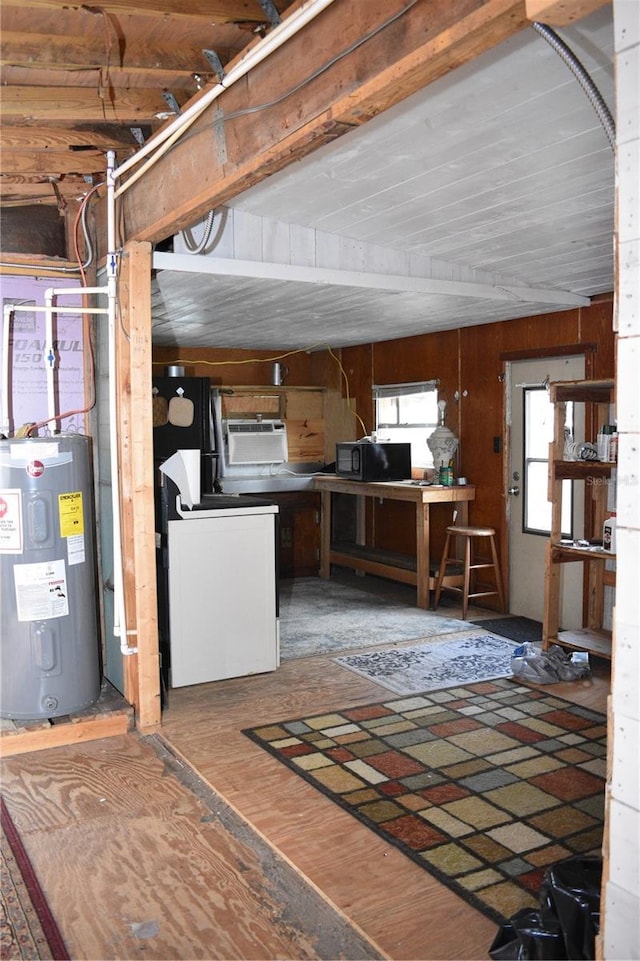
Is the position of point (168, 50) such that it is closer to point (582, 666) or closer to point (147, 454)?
point (147, 454)

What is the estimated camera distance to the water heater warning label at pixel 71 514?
11.8ft

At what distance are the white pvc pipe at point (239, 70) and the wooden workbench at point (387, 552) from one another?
3.44m

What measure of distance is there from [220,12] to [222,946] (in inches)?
104

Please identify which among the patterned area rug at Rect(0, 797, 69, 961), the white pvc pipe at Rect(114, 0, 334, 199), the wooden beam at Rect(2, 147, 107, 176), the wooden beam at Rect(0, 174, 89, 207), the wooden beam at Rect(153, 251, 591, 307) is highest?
the wooden beam at Rect(2, 147, 107, 176)

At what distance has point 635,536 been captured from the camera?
4.90 feet

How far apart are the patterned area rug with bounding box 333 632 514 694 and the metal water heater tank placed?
1.62 metres

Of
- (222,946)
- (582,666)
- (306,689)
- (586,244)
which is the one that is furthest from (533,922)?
(586,244)

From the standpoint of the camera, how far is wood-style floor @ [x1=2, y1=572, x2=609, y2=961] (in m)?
2.22

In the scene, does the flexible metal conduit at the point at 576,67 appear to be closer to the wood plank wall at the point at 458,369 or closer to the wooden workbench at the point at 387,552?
the wood plank wall at the point at 458,369

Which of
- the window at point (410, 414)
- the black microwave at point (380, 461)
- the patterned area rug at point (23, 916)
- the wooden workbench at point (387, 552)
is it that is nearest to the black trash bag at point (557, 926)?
the patterned area rug at point (23, 916)

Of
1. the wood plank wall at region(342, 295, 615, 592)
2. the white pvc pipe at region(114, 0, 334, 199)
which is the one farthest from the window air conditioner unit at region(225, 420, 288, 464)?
the white pvc pipe at region(114, 0, 334, 199)

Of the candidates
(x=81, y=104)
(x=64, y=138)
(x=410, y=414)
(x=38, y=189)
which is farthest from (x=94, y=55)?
(x=410, y=414)

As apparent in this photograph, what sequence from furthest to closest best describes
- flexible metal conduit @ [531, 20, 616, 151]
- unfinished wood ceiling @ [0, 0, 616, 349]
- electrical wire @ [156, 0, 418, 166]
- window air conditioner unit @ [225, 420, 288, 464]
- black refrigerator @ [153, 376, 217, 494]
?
window air conditioner unit @ [225, 420, 288, 464] → black refrigerator @ [153, 376, 217, 494] → unfinished wood ceiling @ [0, 0, 616, 349] → electrical wire @ [156, 0, 418, 166] → flexible metal conduit @ [531, 20, 616, 151]

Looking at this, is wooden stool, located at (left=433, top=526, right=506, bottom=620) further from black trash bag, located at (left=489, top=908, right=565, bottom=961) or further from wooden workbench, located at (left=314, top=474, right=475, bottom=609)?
black trash bag, located at (left=489, top=908, right=565, bottom=961)
